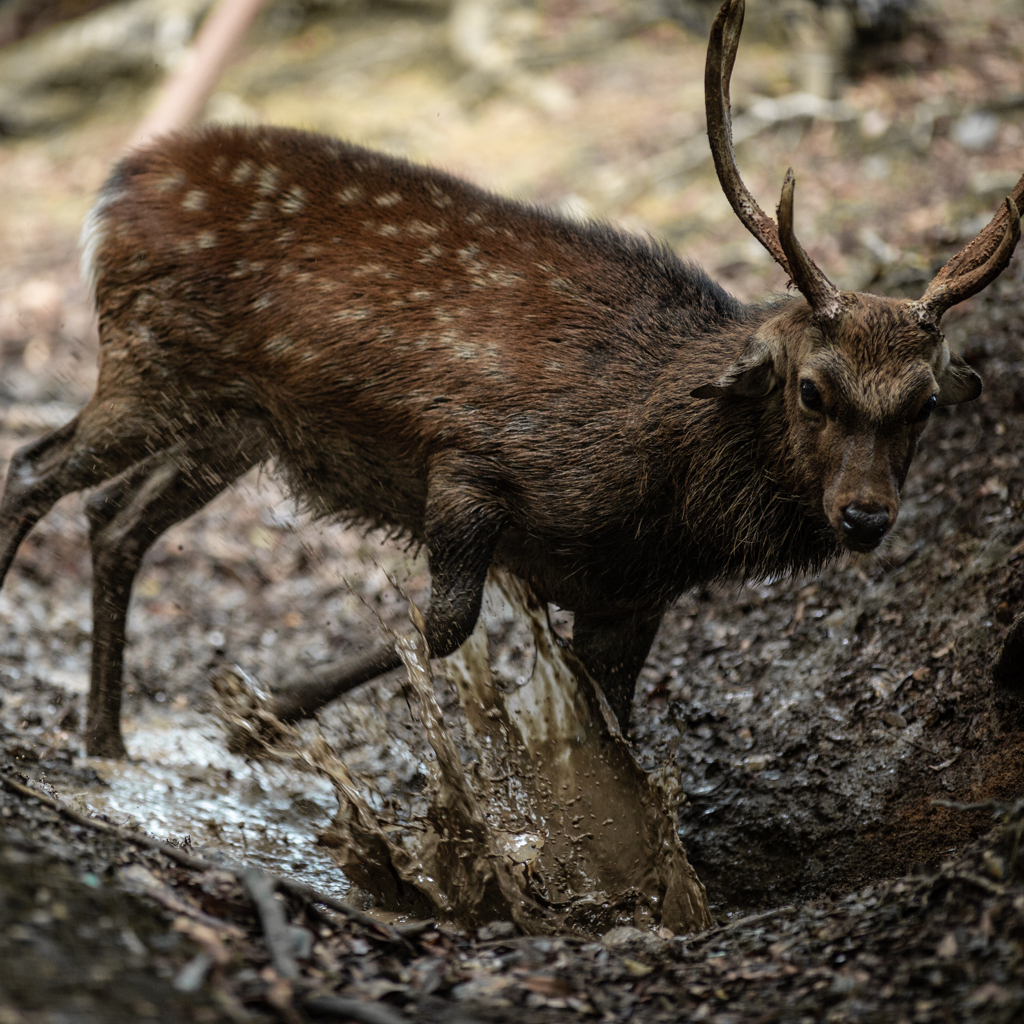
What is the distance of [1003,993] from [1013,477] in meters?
2.79

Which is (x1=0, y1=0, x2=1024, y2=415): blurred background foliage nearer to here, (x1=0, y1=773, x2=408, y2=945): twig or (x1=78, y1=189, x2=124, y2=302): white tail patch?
(x1=78, y1=189, x2=124, y2=302): white tail patch

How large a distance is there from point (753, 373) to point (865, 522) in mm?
599

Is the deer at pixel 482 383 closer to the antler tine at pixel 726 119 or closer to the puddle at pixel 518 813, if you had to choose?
the antler tine at pixel 726 119

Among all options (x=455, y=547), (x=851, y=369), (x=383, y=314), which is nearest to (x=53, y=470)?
(x=383, y=314)

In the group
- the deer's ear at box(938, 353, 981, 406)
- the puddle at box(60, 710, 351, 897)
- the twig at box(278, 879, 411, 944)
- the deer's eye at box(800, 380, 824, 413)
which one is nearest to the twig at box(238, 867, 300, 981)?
the twig at box(278, 879, 411, 944)

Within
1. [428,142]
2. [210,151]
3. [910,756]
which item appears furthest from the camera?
[428,142]

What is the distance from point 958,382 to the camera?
3424 millimetres

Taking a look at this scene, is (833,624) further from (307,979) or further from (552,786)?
(307,979)

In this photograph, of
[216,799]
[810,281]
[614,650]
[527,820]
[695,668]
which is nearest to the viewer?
[810,281]

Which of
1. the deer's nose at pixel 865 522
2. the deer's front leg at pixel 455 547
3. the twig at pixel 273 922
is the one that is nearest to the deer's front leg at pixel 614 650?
the deer's front leg at pixel 455 547

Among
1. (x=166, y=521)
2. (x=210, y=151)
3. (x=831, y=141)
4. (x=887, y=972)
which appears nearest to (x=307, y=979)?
(x=887, y=972)

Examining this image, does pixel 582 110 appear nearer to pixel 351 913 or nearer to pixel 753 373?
pixel 753 373

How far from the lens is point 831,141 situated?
8492 millimetres

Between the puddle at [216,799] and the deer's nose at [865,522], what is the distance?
2.00 metres
